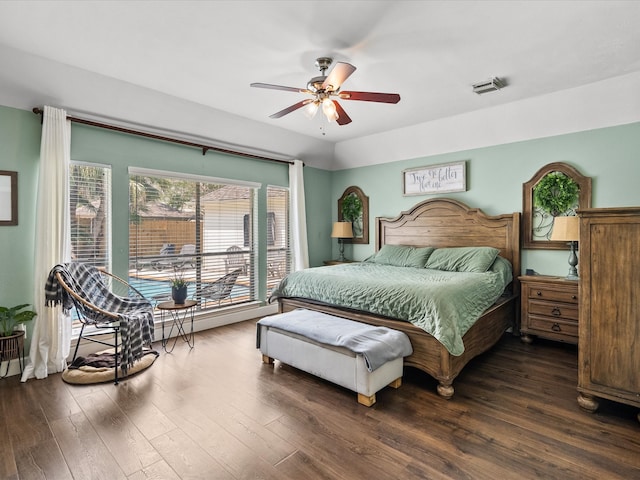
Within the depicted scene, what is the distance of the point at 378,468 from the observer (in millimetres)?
1888

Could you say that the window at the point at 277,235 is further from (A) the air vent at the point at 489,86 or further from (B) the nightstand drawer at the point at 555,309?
(B) the nightstand drawer at the point at 555,309

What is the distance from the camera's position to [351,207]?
20.2ft

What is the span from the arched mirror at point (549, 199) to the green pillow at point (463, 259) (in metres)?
0.53

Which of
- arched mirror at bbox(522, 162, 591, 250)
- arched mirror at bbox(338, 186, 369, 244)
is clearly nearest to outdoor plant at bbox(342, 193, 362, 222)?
arched mirror at bbox(338, 186, 369, 244)

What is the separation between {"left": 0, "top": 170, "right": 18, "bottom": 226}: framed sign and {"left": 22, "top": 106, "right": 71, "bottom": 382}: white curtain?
0.71 feet

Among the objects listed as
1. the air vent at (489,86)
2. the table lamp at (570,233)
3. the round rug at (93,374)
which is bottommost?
the round rug at (93,374)

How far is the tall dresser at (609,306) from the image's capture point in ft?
7.33

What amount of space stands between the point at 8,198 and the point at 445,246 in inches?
197

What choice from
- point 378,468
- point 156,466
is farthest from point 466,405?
point 156,466

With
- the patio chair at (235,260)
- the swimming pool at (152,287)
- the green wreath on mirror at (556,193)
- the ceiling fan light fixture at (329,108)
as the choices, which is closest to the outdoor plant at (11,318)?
the swimming pool at (152,287)

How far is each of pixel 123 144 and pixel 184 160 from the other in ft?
2.38

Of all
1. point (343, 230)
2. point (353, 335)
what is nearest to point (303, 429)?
point (353, 335)

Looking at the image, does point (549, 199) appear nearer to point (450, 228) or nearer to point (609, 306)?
point (450, 228)

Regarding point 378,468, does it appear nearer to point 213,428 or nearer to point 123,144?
point 213,428
